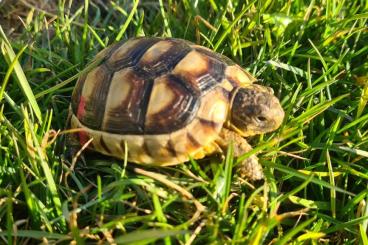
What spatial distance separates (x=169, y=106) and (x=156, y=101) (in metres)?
0.06

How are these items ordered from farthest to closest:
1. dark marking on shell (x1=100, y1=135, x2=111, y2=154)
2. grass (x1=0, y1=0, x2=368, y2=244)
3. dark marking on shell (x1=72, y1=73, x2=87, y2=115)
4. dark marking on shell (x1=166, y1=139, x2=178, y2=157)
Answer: dark marking on shell (x1=72, y1=73, x2=87, y2=115) < dark marking on shell (x1=100, y1=135, x2=111, y2=154) < dark marking on shell (x1=166, y1=139, x2=178, y2=157) < grass (x1=0, y1=0, x2=368, y2=244)

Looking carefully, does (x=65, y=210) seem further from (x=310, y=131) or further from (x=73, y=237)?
(x=310, y=131)

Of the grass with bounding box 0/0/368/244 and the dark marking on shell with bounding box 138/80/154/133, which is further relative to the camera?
the dark marking on shell with bounding box 138/80/154/133

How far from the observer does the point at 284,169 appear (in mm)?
2096

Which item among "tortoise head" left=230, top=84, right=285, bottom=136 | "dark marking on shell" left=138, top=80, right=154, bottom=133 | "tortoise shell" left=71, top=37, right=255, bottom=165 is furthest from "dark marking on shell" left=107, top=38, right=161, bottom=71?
"tortoise head" left=230, top=84, right=285, bottom=136

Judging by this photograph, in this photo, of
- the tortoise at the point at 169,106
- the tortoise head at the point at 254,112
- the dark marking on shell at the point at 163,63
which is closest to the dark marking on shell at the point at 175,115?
the tortoise at the point at 169,106

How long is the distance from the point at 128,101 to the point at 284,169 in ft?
2.42

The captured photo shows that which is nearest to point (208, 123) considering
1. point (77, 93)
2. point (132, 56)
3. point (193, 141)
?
point (193, 141)

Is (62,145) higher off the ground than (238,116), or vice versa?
(238,116)

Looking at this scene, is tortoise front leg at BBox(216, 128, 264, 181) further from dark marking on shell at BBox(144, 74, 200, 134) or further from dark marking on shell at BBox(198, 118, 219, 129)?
dark marking on shell at BBox(144, 74, 200, 134)

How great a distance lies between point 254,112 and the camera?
2.16m

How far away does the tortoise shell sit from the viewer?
2.08 meters

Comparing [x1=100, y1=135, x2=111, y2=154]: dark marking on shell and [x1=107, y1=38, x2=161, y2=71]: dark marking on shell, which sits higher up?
[x1=107, y1=38, x2=161, y2=71]: dark marking on shell

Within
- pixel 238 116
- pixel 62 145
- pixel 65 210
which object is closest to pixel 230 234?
pixel 238 116
